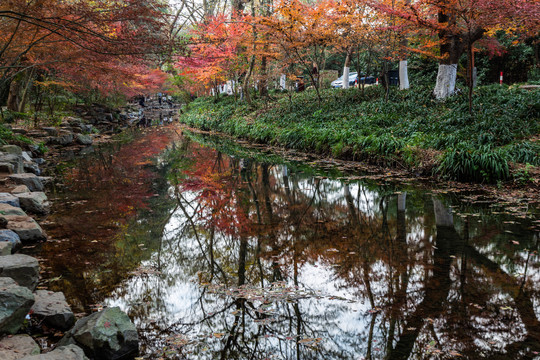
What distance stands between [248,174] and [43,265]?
21.1 ft

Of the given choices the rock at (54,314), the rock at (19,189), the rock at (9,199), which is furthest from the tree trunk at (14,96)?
the rock at (54,314)

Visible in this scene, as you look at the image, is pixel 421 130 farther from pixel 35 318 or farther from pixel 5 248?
pixel 35 318

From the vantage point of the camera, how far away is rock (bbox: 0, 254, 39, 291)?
11.8 ft

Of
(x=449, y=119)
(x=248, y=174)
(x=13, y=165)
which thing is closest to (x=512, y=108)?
(x=449, y=119)

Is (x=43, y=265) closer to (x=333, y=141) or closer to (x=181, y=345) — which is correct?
(x=181, y=345)

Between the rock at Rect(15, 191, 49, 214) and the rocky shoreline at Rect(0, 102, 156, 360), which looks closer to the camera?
the rocky shoreline at Rect(0, 102, 156, 360)

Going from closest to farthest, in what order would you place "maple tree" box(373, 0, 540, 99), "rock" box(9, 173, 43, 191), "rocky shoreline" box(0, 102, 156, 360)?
"rocky shoreline" box(0, 102, 156, 360), "rock" box(9, 173, 43, 191), "maple tree" box(373, 0, 540, 99)

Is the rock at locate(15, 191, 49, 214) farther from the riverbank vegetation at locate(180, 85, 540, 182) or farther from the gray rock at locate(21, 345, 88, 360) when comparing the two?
the riverbank vegetation at locate(180, 85, 540, 182)

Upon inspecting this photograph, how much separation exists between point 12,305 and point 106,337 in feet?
2.46

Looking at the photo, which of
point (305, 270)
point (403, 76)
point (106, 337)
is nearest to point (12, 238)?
point (106, 337)

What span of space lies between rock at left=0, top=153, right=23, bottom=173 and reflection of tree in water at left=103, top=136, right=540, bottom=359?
4.75 meters

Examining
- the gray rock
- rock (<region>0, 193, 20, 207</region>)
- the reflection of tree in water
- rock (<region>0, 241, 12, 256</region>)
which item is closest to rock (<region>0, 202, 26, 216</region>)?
rock (<region>0, 193, 20, 207</region>)

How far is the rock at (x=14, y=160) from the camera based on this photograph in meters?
8.95

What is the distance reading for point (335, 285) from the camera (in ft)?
14.1
